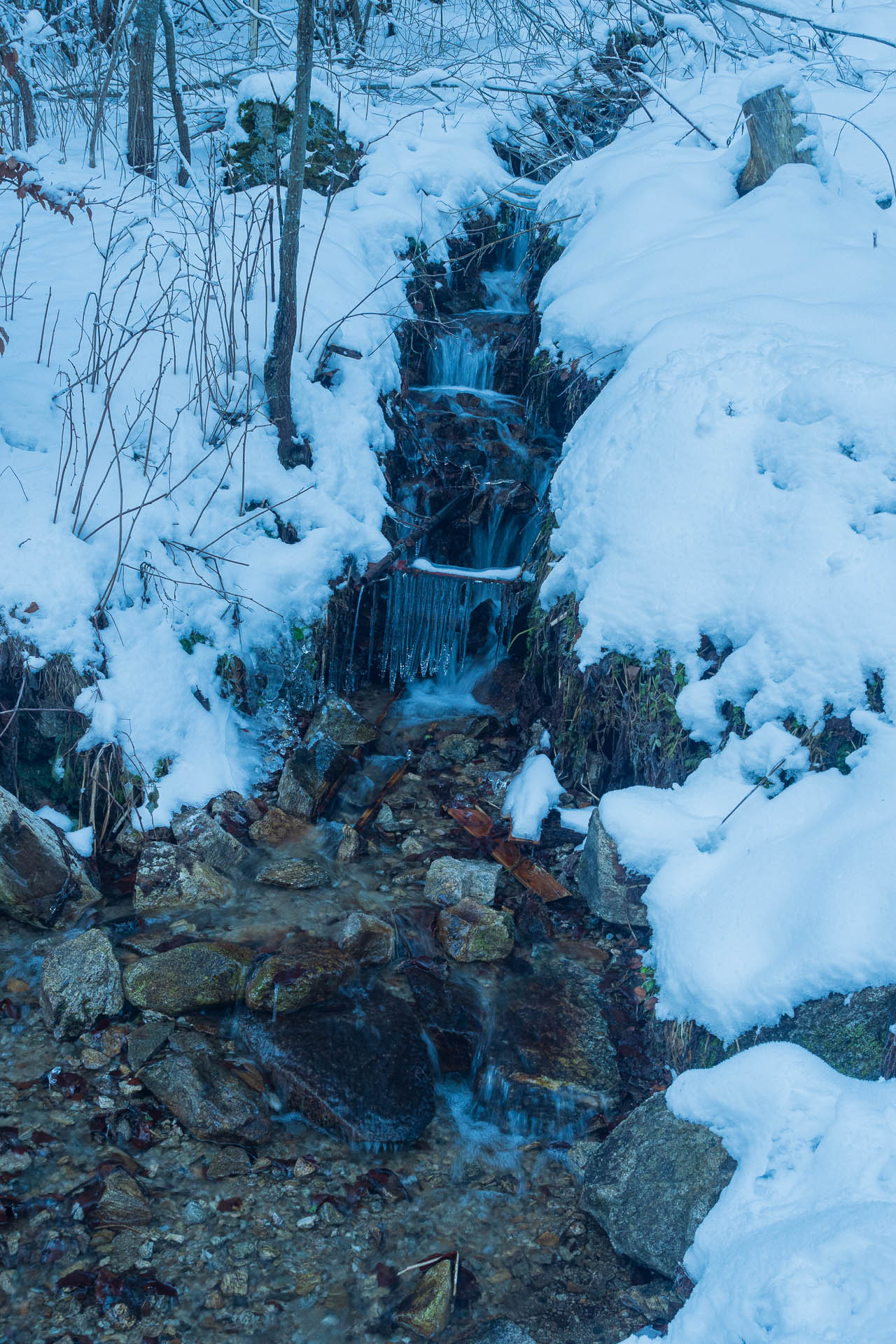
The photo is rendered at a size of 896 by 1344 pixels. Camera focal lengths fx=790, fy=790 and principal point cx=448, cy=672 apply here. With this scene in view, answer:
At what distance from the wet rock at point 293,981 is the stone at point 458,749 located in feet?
5.47

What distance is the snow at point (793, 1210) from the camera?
1608 millimetres

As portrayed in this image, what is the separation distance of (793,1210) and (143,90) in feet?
28.5

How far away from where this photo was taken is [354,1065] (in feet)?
9.73

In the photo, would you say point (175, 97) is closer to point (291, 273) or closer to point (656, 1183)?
point (291, 273)

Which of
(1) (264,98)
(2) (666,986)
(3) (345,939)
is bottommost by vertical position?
(3) (345,939)

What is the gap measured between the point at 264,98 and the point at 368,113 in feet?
5.36

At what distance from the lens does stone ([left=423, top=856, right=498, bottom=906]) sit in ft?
12.4

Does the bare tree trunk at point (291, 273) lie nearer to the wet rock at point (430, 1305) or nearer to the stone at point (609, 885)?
the stone at point (609, 885)

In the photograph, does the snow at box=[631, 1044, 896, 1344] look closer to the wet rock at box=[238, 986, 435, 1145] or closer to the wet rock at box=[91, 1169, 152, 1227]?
the wet rock at box=[238, 986, 435, 1145]

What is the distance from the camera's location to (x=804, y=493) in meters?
3.54

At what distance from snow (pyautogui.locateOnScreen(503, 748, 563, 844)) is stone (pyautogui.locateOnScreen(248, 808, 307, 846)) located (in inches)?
43.8

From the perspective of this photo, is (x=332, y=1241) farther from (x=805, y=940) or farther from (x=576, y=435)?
(x=576, y=435)

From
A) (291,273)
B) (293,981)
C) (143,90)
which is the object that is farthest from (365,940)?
(143,90)

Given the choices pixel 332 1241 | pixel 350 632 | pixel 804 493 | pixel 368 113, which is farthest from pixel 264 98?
pixel 332 1241
